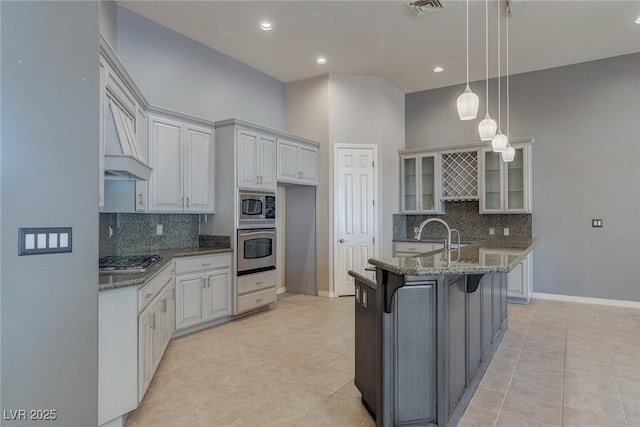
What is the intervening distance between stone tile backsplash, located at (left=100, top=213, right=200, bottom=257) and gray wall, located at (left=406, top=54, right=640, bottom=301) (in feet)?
16.1

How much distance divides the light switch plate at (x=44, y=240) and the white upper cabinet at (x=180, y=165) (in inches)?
81.8

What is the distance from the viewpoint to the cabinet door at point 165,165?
381 centimetres

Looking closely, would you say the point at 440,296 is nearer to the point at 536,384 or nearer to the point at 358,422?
the point at 358,422

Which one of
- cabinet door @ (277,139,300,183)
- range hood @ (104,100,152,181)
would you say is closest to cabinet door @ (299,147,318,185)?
cabinet door @ (277,139,300,183)

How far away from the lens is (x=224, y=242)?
4371 mm

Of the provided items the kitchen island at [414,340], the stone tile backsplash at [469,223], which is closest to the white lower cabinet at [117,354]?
the kitchen island at [414,340]

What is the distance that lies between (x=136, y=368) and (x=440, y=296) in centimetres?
181

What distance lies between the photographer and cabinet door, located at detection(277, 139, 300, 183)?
5.06 metres

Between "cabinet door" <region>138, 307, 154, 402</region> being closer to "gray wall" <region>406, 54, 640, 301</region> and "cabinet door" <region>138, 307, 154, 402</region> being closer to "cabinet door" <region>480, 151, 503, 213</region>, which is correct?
"cabinet door" <region>480, 151, 503, 213</region>

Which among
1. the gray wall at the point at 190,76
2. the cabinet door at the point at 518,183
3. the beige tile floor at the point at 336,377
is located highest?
the gray wall at the point at 190,76

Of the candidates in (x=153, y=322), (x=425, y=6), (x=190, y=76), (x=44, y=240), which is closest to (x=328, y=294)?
(x=153, y=322)

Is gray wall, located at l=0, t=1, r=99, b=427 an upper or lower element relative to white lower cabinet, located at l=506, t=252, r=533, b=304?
upper

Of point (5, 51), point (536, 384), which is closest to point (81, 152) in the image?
point (5, 51)

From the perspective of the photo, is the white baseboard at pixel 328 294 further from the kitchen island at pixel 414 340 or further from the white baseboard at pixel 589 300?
the kitchen island at pixel 414 340
